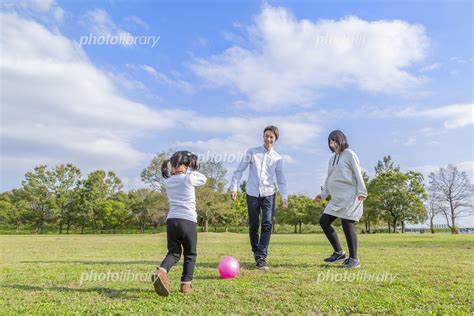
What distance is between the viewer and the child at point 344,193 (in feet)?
20.8

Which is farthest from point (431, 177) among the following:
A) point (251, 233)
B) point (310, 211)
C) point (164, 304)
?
point (164, 304)

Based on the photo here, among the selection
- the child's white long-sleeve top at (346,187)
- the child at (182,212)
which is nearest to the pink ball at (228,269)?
the child at (182,212)

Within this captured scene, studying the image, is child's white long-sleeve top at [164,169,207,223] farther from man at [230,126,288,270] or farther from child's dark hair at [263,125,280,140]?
child's dark hair at [263,125,280,140]

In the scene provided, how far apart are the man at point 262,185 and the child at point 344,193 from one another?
0.95 m

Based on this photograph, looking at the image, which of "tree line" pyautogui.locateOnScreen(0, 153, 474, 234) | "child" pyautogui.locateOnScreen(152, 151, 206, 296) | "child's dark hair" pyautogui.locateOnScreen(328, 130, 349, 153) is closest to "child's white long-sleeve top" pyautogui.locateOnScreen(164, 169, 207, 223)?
"child" pyautogui.locateOnScreen(152, 151, 206, 296)

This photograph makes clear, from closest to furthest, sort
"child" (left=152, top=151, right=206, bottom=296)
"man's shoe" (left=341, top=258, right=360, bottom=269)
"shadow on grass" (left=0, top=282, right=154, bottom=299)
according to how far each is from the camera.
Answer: "shadow on grass" (left=0, top=282, right=154, bottom=299), "child" (left=152, top=151, right=206, bottom=296), "man's shoe" (left=341, top=258, right=360, bottom=269)

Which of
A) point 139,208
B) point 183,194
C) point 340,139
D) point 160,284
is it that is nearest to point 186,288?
point 160,284

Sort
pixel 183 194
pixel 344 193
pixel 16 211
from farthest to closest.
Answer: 1. pixel 16 211
2. pixel 344 193
3. pixel 183 194

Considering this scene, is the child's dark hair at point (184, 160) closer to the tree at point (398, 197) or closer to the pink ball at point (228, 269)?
the pink ball at point (228, 269)

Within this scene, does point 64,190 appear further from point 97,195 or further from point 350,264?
point 350,264

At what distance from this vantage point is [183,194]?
4871mm

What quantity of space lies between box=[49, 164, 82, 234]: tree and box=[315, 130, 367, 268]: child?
53.6 metres

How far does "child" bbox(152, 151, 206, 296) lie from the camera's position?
4.66 meters

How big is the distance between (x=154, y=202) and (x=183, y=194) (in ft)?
120
